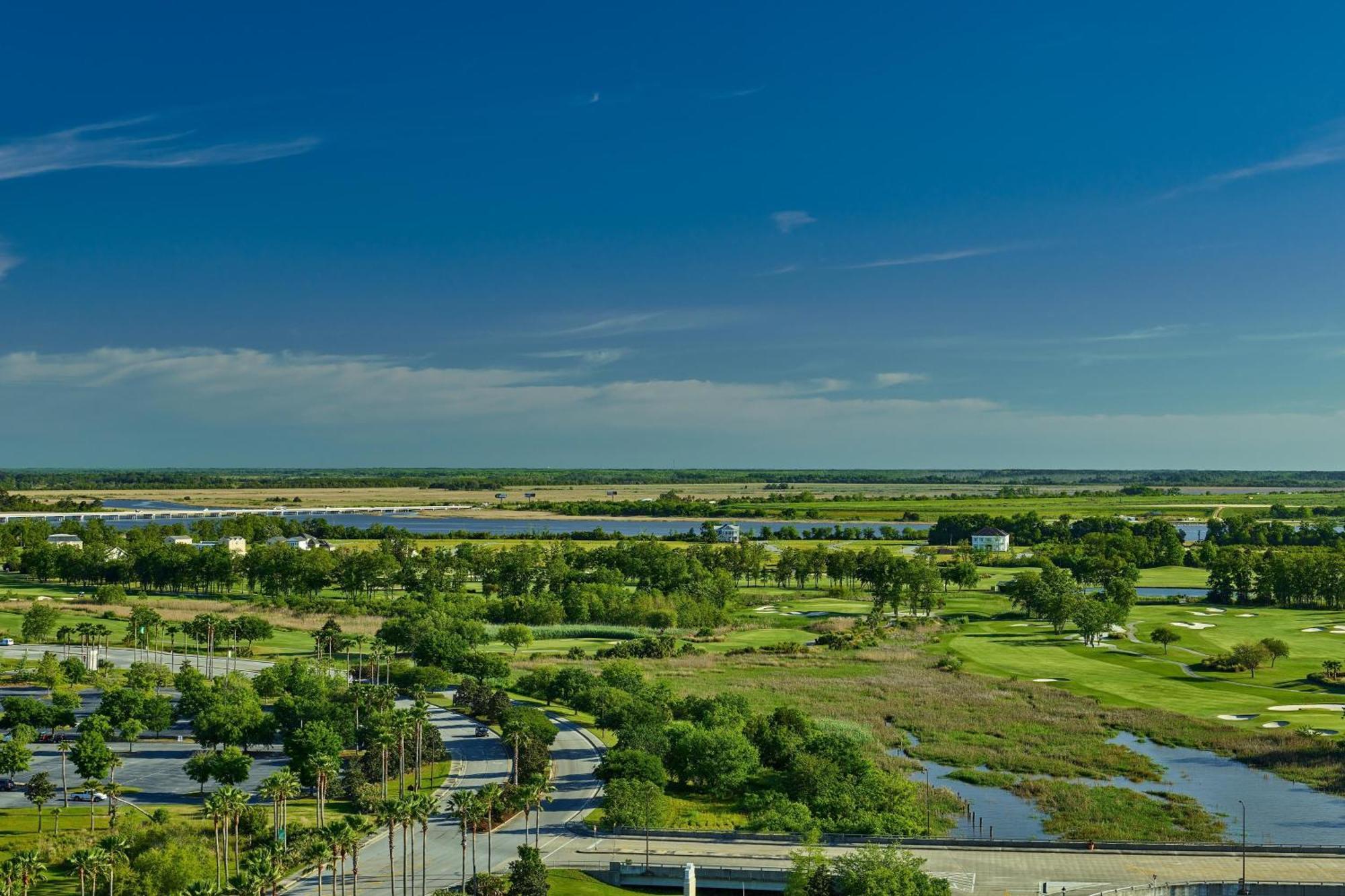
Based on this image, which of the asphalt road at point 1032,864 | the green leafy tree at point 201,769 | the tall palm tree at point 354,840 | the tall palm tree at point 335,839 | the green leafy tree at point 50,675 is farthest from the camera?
the green leafy tree at point 50,675

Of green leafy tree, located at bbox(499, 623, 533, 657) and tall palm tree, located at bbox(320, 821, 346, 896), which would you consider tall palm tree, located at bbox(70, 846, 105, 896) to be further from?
green leafy tree, located at bbox(499, 623, 533, 657)

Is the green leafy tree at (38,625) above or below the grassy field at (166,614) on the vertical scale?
above

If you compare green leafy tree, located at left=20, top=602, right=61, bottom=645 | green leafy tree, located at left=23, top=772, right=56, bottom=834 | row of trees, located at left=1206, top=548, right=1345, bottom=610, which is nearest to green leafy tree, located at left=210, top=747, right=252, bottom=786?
green leafy tree, located at left=23, top=772, right=56, bottom=834

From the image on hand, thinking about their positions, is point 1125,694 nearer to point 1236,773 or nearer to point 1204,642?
point 1236,773

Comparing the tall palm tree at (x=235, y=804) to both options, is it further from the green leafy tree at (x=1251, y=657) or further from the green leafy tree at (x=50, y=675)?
the green leafy tree at (x=1251, y=657)

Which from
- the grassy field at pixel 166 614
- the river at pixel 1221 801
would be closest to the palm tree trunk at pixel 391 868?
the river at pixel 1221 801

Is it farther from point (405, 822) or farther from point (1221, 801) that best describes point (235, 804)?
point (1221, 801)

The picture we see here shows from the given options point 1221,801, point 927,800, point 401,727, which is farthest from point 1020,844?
point 401,727

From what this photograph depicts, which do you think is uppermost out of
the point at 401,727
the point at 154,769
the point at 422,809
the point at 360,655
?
the point at 401,727
